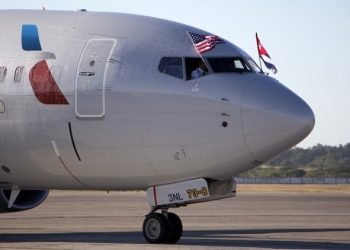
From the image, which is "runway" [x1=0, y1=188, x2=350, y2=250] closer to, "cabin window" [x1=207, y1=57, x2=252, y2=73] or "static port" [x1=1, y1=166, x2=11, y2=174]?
"static port" [x1=1, y1=166, x2=11, y2=174]

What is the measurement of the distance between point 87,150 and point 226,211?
20.5m

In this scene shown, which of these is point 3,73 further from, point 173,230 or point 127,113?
point 173,230

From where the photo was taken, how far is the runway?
27.5 metres

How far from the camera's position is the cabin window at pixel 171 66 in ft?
84.8

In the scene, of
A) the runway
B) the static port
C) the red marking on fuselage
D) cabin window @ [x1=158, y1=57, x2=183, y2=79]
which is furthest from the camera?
the static port

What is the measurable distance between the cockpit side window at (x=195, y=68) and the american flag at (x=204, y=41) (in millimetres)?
295

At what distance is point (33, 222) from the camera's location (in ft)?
126

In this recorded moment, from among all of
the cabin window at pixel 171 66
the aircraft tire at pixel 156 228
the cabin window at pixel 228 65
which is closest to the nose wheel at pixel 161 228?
the aircraft tire at pixel 156 228

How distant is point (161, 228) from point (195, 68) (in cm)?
369

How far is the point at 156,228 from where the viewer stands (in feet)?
86.2

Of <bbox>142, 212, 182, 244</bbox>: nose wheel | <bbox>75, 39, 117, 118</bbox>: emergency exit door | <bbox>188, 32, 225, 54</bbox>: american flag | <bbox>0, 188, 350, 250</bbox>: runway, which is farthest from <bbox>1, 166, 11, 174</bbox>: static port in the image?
<bbox>188, 32, 225, 54</bbox>: american flag

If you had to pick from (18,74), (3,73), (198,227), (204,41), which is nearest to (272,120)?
(204,41)

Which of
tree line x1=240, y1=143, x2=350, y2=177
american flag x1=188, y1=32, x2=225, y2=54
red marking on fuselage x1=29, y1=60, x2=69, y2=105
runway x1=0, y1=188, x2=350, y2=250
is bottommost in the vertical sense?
tree line x1=240, y1=143, x2=350, y2=177

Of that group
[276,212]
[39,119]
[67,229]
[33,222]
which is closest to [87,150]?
[39,119]
